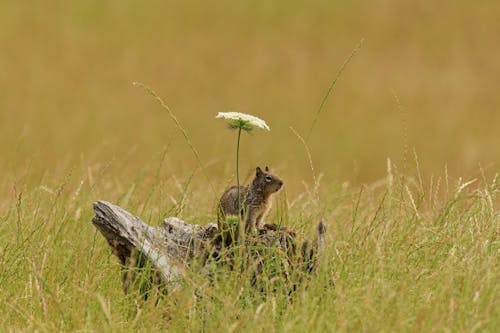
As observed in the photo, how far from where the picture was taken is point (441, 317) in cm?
563

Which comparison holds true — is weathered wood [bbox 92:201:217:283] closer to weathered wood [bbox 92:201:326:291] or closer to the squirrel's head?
weathered wood [bbox 92:201:326:291]

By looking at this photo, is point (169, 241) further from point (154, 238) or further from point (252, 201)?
point (252, 201)

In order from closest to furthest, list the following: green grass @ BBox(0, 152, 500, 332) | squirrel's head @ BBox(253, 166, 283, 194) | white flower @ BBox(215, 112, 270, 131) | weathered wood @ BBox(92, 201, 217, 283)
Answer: green grass @ BBox(0, 152, 500, 332) → white flower @ BBox(215, 112, 270, 131) → weathered wood @ BBox(92, 201, 217, 283) → squirrel's head @ BBox(253, 166, 283, 194)

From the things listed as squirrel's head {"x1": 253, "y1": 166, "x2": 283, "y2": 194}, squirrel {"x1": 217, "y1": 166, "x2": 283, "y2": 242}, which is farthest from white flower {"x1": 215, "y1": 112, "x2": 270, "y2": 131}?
squirrel's head {"x1": 253, "y1": 166, "x2": 283, "y2": 194}

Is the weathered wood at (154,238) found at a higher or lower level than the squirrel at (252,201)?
lower

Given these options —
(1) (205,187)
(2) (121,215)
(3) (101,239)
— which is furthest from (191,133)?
(2) (121,215)

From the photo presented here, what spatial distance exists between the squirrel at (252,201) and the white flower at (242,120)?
2.18 feet

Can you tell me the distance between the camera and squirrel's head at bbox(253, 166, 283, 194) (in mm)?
→ 7277

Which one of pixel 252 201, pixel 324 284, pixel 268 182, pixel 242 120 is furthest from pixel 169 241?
pixel 324 284

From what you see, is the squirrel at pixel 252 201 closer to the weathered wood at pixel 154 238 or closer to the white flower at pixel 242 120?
the weathered wood at pixel 154 238

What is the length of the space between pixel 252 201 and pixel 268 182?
0.20 meters

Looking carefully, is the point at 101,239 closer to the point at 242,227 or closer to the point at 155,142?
the point at 242,227

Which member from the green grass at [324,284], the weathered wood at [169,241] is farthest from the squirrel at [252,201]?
the green grass at [324,284]

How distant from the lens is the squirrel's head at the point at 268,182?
7.28m
